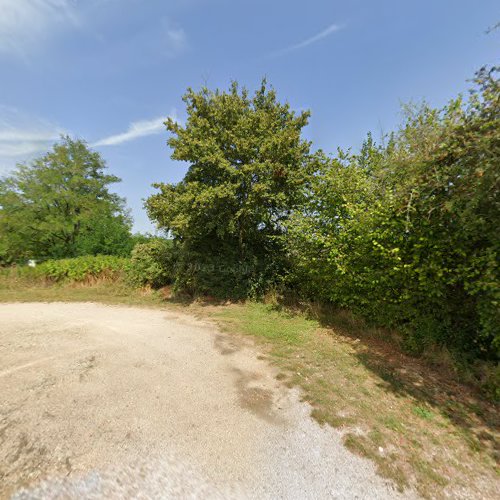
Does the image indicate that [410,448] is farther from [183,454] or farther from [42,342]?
[42,342]

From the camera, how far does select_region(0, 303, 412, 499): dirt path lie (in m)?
2.34

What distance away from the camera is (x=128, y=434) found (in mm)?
2891

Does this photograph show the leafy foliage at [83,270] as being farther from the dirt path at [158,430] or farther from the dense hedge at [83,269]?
the dirt path at [158,430]

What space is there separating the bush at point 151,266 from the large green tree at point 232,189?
1.32m

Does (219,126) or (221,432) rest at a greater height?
(219,126)

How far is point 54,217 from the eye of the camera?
1509 cm

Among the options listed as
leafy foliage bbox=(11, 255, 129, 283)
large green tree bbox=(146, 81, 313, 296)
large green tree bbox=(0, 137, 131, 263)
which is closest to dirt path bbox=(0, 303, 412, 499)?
large green tree bbox=(146, 81, 313, 296)

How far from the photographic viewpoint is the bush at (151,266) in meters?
11.3

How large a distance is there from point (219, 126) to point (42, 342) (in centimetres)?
889

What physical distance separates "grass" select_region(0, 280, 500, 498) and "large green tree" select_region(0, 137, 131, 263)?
1158cm

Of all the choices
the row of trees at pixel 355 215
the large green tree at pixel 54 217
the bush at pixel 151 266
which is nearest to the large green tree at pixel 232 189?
the row of trees at pixel 355 215

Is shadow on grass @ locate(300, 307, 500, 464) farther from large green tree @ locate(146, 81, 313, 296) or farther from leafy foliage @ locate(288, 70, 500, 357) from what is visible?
large green tree @ locate(146, 81, 313, 296)

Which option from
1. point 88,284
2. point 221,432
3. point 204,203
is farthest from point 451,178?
point 88,284

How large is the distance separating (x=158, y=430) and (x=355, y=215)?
19.2ft
